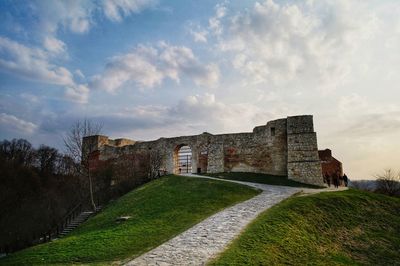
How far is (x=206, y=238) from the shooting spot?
39.8 feet

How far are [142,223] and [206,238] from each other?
4294 millimetres

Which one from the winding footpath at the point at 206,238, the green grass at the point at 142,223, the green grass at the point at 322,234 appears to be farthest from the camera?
the green grass at the point at 142,223

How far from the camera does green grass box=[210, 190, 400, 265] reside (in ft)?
36.7

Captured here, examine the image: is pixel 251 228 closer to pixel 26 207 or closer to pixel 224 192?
pixel 224 192

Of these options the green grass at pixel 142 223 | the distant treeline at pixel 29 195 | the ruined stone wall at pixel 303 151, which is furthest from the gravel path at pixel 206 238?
the distant treeline at pixel 29 195

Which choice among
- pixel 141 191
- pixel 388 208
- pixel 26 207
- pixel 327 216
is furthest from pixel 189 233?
pixel 26 207

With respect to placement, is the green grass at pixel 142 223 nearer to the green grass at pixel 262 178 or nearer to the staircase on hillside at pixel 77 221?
the staircase on hillside at pixel 77 221

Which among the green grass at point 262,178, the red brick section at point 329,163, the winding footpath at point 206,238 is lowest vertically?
the winding footpath at point 206,238

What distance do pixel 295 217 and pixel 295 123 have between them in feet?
46.9

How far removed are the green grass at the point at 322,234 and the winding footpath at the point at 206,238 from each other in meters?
0.47

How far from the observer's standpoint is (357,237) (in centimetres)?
1485

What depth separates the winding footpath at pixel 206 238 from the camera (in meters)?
10.0

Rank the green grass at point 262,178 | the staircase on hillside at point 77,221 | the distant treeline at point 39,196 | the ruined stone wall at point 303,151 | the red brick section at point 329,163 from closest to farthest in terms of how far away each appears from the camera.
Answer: the staircase on hillside at point 77,221 → the green grass at point 262,178 → the ruined stone wall at point 303,151 → the distant treeline at point 39,196 → the red brick section at point 329,163

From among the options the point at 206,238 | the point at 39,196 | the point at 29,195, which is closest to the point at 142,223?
the point at 206,238
